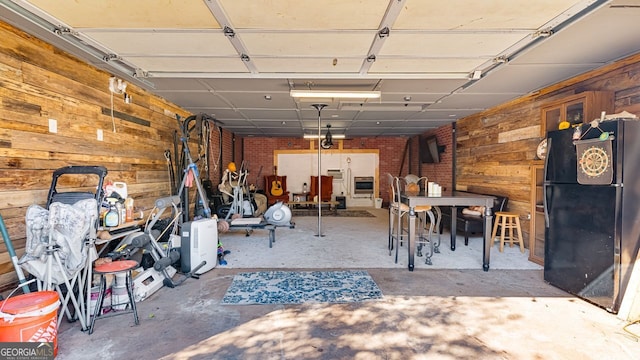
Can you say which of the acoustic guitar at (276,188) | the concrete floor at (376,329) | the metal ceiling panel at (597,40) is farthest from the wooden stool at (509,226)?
the acoustic guitar at (276,188)

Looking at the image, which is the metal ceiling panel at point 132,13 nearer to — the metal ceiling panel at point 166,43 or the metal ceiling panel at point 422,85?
the metal ceiling panel at point 166,43

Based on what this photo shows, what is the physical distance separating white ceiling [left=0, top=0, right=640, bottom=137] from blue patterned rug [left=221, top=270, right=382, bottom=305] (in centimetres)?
226

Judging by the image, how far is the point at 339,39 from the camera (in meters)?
2.35

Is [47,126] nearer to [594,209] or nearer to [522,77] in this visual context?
[594,209]

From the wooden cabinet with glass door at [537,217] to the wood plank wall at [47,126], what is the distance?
17.4 ft

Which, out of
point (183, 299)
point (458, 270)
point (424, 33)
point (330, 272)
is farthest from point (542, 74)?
point (183, 299)

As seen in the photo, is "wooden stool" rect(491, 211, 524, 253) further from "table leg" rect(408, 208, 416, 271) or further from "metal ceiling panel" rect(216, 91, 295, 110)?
"metal ceiling panel" rect(216, 91, 295, 110)

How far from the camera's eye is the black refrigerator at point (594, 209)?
237 centimetres

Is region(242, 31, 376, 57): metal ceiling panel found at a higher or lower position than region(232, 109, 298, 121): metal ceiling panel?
lower

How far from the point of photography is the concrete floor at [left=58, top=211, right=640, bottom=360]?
191 centimetres

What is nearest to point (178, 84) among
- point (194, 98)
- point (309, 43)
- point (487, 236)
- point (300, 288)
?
point (194, 98)

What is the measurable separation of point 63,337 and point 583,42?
482cm

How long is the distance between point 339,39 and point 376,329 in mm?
2305

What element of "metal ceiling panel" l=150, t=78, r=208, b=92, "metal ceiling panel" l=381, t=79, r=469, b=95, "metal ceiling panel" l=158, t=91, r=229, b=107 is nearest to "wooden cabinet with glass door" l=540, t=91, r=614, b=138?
"metal ceiling panel" l=381, t=79, r=469, b=95
